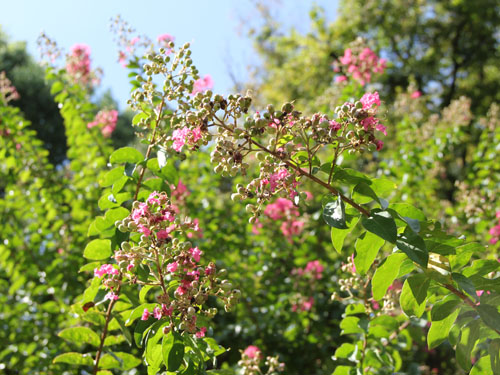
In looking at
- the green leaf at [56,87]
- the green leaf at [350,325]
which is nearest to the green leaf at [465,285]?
the green leaf at [350,325]

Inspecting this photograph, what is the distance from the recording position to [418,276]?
1077mm

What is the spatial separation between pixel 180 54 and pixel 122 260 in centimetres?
65

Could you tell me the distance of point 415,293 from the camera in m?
1.08

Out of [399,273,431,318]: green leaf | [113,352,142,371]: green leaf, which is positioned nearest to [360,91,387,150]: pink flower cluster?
[399,273,431,318]: green leaf

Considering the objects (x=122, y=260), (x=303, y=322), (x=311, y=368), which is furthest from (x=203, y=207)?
(x=122, y=260)

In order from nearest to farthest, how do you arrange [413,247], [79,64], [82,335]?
[413,247]
[82,335]
[79,64]

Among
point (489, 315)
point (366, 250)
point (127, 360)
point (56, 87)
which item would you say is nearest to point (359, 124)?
point (366, 250)

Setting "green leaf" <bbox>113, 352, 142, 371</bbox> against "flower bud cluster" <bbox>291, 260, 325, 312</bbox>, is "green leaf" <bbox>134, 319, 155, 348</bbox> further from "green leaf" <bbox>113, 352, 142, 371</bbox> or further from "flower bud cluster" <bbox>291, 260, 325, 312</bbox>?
"flower bud cluster" <bbox>291, 260, 325, 312</bbox>

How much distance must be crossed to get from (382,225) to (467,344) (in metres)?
0.42

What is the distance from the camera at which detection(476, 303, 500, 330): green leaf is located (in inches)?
39.2

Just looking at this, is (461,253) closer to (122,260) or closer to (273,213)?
(122,260)

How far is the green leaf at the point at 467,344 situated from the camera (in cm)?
111

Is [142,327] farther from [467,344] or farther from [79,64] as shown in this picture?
[79,64]

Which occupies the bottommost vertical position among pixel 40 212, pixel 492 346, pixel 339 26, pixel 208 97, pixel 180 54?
pixel 492 346
